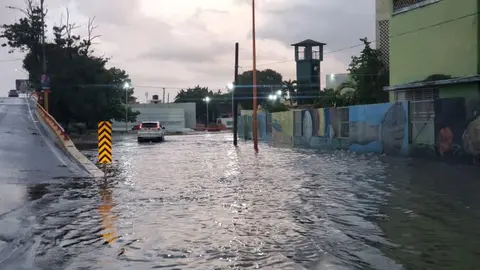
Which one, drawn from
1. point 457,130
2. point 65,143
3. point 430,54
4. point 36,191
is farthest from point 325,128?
point 36,191

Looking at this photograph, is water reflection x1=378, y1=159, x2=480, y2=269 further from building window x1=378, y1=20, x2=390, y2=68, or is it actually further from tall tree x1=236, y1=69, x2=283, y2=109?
tall tree x1=236, y1=69, x2=283, y2=109

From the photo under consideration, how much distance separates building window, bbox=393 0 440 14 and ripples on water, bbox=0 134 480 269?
950 centimetres

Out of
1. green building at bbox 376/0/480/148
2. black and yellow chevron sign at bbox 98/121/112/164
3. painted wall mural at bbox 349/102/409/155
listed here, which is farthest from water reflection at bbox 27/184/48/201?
painted wall mural at bbox 349/102/409/155

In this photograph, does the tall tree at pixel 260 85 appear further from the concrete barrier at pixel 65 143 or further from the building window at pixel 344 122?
the building window at pixel 344 122

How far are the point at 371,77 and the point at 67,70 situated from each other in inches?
1200

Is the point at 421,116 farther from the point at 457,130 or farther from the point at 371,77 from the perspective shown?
the point at 371,77

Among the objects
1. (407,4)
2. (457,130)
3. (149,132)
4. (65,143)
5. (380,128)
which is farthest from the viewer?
(149,132)

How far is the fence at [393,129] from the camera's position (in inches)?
697

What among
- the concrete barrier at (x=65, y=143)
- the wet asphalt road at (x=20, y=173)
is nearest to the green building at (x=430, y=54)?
the concrete barrier at (x=65, y=143)

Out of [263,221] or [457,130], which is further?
[457,130]

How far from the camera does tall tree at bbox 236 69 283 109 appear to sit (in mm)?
96188

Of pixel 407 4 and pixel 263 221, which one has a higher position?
pixel 407 4

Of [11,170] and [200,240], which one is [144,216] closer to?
[200,240]

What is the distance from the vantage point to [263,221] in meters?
9.30
